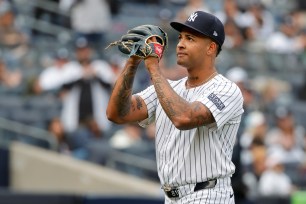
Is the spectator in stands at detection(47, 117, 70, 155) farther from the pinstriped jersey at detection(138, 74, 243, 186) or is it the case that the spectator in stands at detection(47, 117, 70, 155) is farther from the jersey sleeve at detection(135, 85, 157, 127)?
the pinstriped jersey at detection(138, 74, 243, 186)

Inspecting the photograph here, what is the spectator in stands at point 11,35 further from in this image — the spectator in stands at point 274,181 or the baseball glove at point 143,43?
the baseball glove at point 143,43

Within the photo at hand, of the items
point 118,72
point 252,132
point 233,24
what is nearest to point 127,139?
point 118,72

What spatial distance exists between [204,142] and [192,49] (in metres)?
0.55

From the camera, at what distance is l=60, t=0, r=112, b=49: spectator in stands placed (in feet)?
43.8

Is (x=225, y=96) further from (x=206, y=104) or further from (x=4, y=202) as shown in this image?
(x=4, y=202)

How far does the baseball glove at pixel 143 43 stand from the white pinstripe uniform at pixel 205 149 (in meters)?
0.38

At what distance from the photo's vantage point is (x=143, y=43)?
5.44m

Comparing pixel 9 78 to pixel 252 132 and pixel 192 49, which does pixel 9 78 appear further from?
pixel 192 49

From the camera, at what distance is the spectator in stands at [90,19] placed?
43.8 feet

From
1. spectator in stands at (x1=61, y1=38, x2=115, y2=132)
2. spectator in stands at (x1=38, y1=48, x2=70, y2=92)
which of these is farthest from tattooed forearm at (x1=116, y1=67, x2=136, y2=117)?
spectator in stands at (x1=38, y1=48, x2=70, y2=92)

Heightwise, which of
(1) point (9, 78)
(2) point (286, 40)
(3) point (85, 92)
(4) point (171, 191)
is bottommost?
(4) point (171, 191)

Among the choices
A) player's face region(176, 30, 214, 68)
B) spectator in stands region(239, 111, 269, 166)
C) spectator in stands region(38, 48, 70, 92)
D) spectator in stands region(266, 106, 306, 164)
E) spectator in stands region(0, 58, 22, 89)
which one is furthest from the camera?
spectator in stands region(0, 58, 22, 89)

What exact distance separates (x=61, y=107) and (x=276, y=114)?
3.15 meters

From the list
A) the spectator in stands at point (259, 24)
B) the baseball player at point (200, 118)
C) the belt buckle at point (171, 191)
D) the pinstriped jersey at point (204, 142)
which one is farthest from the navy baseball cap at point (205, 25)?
the spectator in stands at point (259, 24)
